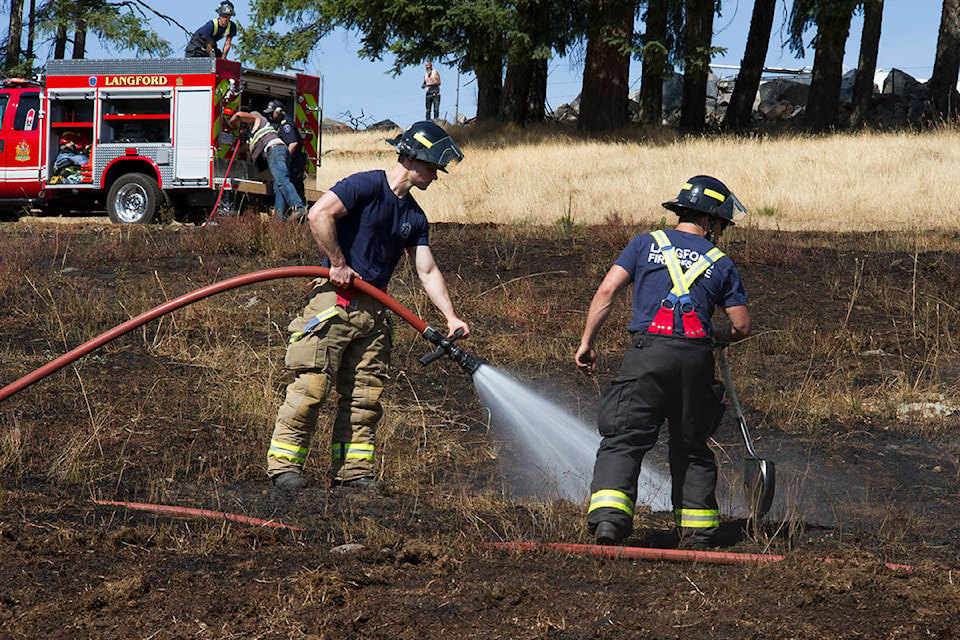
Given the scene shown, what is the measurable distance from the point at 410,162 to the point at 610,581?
2.38 m

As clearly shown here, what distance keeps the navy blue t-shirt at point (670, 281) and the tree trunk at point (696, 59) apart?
17537 mm

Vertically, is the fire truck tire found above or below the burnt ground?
above

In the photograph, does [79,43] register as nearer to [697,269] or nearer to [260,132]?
[260,132]

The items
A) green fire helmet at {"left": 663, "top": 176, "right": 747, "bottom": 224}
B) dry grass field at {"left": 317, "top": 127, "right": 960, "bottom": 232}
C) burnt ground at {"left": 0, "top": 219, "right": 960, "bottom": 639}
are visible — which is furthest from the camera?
dry grass field at {"left": 317, "top": 127, "right": 960, "bottom": 232}

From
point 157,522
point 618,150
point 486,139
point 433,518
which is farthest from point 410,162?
point 486,139

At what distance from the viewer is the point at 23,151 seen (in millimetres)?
15773

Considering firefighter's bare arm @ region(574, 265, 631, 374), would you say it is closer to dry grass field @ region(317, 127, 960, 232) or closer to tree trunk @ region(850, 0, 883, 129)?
dry grass field @ region(317, 127, 960, 232)

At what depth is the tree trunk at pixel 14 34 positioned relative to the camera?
27094mm

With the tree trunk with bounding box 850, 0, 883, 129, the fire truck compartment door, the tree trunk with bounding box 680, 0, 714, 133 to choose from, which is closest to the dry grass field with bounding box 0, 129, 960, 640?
the fire truck compartment door

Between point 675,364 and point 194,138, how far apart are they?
38.8 feet

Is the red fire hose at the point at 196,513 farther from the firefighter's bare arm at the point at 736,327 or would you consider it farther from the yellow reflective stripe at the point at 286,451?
the firefighter's bare arm at the point at 736,327

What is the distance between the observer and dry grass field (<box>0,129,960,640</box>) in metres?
3.55

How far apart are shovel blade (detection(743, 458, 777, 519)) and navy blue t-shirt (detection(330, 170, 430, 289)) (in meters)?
1.99

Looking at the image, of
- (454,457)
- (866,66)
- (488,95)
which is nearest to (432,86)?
(488,95)
